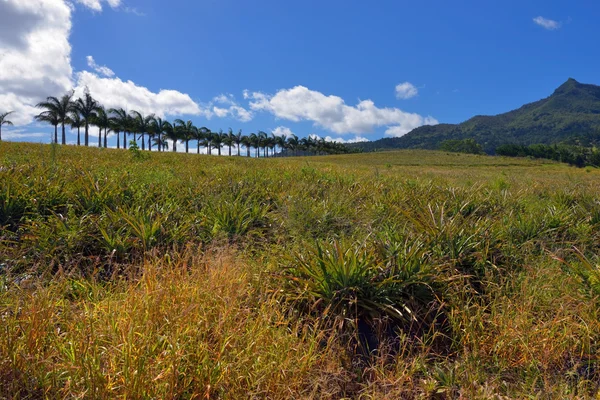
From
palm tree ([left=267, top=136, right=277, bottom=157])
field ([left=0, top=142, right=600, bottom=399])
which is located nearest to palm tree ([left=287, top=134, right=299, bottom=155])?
palm tree ([left=267, top=136, right=277, bottom=157])

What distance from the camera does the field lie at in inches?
78.9

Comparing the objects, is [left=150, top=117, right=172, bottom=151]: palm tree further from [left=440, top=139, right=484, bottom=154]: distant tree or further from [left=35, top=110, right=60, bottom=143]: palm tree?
[left=440, top=139, right=484, bottom=154]: distant tree

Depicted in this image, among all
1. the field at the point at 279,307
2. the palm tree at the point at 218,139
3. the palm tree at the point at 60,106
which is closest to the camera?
the field at the point at 279,307

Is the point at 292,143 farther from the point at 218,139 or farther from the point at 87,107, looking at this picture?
the point at 87,107

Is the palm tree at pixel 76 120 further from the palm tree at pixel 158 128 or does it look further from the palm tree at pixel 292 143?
the palm tree at pixel 292 143

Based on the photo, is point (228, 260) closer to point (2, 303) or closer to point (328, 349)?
point (328, 349)

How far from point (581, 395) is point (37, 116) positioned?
70.2 m

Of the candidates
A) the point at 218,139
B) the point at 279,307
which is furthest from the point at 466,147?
the point at 279,307

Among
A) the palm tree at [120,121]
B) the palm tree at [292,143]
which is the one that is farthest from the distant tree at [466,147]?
the palm tree at [120,121]

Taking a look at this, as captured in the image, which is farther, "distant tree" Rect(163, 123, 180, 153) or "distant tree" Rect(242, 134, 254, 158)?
Answer: "distant tree" Rect(242, 134, 254, 158)

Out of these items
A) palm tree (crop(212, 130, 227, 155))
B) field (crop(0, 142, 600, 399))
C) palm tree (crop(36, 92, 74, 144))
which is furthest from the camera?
palm tree (crop(212, 130, 227, 155))

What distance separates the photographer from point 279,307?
291 centimetres

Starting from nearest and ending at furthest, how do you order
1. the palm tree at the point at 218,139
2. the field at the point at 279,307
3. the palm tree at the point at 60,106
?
the field at the point at 279,307, the palm tree at the point at 60,106, the palm tree at the point at 218,139

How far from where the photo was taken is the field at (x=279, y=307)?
2004 millimetres
